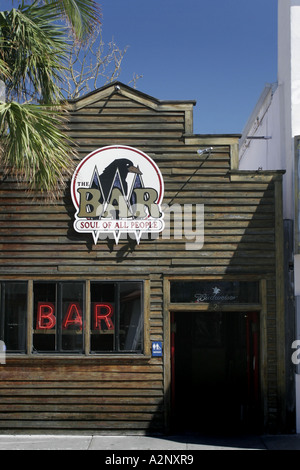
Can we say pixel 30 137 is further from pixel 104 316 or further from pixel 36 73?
pixel 104 316

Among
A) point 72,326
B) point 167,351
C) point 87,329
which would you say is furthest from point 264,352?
point 72,326

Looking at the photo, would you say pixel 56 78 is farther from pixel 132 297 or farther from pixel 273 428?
pixel 273 428

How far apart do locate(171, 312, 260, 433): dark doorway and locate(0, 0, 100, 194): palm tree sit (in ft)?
13.6

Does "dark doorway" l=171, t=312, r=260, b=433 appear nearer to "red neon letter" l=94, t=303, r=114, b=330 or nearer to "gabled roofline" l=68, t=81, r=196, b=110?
"red neon letter" l=94, t=303, r=114, b=330

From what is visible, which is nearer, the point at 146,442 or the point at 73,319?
the point at 146,442

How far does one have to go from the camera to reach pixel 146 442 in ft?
Answer: 36.0

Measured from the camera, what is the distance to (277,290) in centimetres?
1170

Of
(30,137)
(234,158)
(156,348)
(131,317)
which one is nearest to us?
(30,137)

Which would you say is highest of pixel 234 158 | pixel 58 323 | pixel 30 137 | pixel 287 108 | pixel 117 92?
pixel 117 92

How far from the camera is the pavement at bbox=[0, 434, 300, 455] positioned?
1061cm

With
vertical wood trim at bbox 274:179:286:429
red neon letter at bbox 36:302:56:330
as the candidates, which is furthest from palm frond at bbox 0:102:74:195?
vertical wood trim at bbox 274:179:286:429

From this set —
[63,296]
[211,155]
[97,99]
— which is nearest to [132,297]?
[63,296]

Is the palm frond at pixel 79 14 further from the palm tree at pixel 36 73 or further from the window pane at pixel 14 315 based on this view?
the window pane at pixel 14 315

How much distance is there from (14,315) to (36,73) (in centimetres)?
433
